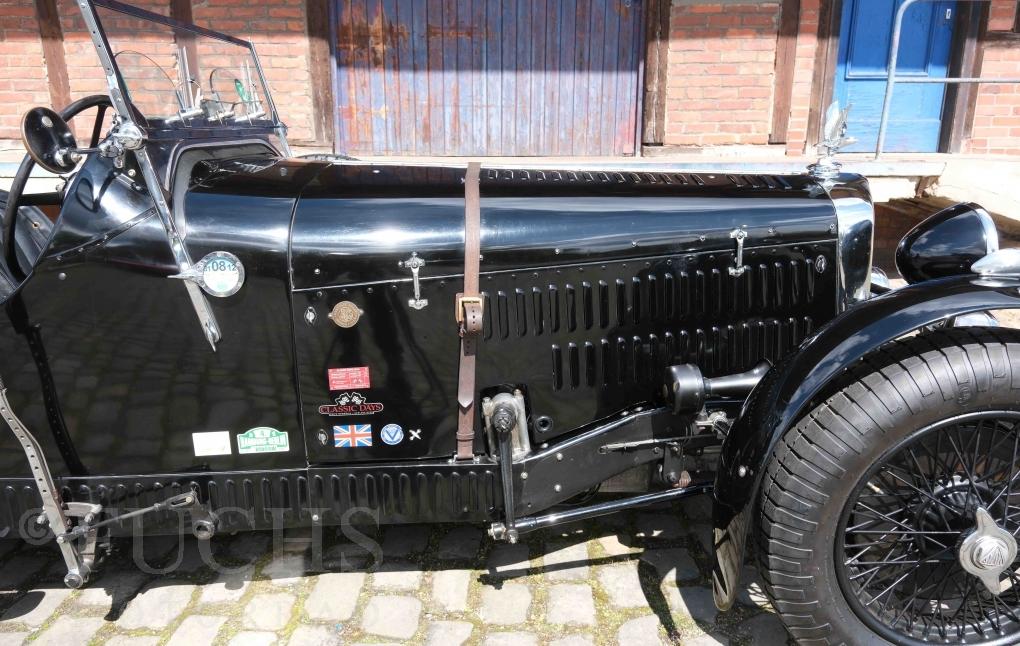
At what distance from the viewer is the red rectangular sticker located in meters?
2.13

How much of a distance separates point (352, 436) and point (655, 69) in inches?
199

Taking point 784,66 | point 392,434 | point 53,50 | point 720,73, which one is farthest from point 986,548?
point 53,50

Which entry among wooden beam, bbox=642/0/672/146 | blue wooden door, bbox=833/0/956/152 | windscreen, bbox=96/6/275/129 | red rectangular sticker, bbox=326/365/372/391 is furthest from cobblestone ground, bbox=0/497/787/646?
blue wooden door, bbox=833/0/956/152

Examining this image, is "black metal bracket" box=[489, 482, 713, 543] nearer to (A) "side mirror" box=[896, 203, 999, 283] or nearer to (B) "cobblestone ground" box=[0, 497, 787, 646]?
(B) "cobblestone ground" box=[0, 497, 787, 646]

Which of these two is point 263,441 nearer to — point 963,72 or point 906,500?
point 906,500

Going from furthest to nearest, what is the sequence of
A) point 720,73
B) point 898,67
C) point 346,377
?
point 898,67 < point 720,73 < point 346,377

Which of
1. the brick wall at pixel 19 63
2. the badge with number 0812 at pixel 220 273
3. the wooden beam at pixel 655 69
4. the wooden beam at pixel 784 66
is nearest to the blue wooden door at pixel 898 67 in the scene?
the wooden beam at pixel 784 66

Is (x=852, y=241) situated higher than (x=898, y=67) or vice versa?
(x=898, y=67)

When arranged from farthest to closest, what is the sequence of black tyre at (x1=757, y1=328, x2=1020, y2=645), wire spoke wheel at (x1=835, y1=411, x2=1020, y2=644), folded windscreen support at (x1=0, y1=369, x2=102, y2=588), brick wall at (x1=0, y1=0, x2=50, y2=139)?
brick wall at (x1=0, y1=0, x2=50, y2=139) → folded windscreen support at (x1=0, y1=369, x2=102, y2=588) → wire spoke wheel at (x1=835, y1=411, x2=1020, y2=644) → black tyre at (x1=757, y1=328, x2=1020, y2=645)

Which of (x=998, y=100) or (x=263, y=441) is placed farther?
(x=998, y=100)

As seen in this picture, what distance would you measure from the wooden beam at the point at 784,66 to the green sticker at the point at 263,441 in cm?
545

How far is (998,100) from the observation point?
6.33m

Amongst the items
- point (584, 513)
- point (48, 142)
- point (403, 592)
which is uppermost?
point (48, 142)

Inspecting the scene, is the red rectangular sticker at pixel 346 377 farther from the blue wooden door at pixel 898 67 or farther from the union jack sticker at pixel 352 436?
the blue wooden door at pixel 898 67
